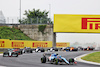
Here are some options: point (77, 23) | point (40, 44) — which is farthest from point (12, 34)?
point (77, 23)

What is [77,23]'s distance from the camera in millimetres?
35062

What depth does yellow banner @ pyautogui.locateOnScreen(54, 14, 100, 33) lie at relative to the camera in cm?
3475

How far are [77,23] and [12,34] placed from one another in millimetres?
27487

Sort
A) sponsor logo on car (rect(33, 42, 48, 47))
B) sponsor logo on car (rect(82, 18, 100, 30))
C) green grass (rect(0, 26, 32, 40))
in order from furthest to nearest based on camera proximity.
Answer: green grass (rect(0, 26, 32, 40)) → sponsor logo on car (rect(33, 42, 48, 47)) → sponsor logo on car (rect(82, 18, 100, 30))

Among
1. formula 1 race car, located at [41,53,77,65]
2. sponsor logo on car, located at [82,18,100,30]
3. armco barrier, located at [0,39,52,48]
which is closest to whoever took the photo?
formula 1 race car, located at [41,53,77,65]

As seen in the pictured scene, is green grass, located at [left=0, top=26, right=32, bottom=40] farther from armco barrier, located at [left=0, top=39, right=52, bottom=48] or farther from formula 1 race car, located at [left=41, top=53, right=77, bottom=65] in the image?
formula 1 race car, located at [left=41, top=53, right=77, bottom=65]

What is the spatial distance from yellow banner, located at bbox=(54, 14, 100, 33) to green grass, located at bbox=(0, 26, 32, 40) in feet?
76.9

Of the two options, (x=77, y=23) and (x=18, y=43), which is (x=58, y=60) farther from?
(x=18, y=43)

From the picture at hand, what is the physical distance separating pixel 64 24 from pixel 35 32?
80.0 feet

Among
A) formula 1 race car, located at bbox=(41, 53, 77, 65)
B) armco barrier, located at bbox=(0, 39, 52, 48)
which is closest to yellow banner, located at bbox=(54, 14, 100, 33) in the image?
armco barrier, located at bbox=(0, 39, 52, 48)

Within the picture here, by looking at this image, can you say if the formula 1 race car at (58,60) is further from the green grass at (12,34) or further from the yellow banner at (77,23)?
the green grass at (12,34)

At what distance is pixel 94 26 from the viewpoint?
34.9 metres

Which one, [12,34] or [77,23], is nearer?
[77,23]

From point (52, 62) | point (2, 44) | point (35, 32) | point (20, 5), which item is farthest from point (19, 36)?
point (52, 62)
